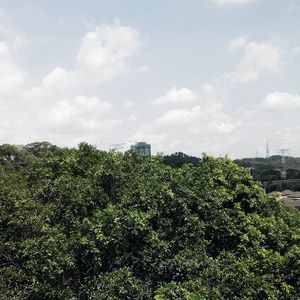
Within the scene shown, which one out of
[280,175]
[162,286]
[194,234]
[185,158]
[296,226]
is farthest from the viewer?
[185,158]

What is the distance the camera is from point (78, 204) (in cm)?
1328

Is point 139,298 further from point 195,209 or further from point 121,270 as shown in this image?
point 195,209

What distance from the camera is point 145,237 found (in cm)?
1217

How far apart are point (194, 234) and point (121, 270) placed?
2.34m

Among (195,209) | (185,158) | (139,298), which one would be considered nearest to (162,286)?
(139,298)

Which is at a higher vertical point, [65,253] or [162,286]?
[65,253]

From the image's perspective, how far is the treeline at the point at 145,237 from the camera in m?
11.3

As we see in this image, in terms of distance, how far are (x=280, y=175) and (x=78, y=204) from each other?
101 meters

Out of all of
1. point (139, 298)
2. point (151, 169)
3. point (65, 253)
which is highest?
point (151, 169)

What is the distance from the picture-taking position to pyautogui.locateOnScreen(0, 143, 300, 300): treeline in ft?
37.0

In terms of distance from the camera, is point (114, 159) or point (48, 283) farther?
point (114, 159)

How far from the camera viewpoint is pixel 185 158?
4830 inches

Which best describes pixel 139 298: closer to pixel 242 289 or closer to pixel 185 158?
pixel 242 289

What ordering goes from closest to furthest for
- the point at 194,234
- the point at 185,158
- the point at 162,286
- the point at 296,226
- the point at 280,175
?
1. the point at 162,286
2. the point at 194,234
3. the point at 296,226
4. the point at 280,175
5. the point at 185,158
